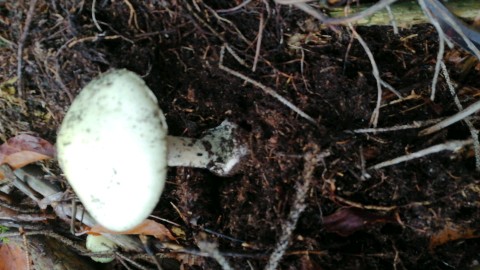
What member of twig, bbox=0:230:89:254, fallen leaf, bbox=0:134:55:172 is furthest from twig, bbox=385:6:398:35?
twig, bbox=0:230:89:254

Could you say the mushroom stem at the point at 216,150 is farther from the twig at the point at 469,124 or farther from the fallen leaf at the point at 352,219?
the twig at the point at 469,124

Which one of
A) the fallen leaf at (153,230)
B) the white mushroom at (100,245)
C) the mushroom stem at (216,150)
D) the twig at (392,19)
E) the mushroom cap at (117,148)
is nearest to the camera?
the mushroom cap at (117,148)

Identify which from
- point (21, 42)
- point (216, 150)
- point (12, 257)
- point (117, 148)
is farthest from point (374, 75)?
point (12, 257)

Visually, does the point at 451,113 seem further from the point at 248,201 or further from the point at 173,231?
the point at 173,231

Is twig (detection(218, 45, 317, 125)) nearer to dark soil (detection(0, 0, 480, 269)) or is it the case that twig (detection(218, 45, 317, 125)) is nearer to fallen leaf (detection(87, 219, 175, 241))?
dark soil (detection(0, 0, 480, 269))

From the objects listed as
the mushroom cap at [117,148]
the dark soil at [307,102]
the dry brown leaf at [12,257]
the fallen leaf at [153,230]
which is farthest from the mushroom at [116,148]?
the dry brown leaf at [12,257]

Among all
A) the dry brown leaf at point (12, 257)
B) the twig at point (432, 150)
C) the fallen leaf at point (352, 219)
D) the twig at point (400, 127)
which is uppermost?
the twig at point (400, 127)
